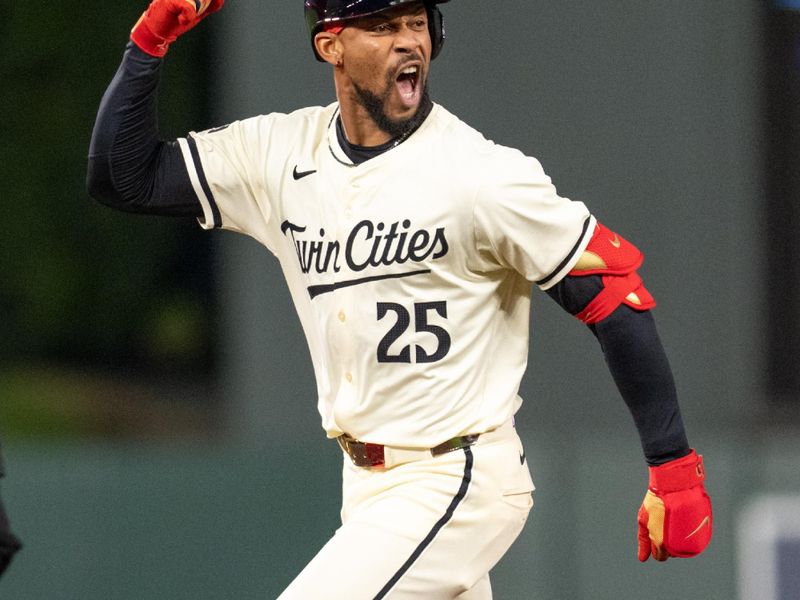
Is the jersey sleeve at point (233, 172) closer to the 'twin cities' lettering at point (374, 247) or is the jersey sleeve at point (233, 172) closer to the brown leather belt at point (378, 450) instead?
the 'twin cities' lettering at point (374, 247)

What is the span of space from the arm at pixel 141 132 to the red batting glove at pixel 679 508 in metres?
1.20

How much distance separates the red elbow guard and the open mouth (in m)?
0.47

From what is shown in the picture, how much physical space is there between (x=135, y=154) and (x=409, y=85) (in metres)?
0.62

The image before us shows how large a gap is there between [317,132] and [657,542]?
1148mm

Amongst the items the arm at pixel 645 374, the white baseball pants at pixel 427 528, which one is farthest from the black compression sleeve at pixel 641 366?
the white baseball pants at pixel 427 528

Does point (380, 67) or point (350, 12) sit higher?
point (350, 12)

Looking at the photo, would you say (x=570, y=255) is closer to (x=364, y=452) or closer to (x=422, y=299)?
(x=422, y=299)

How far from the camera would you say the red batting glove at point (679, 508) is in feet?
9.90

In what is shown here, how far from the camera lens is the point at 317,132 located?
3.23 m

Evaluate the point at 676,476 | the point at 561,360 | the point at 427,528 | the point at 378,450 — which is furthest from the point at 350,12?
the point at 561,360

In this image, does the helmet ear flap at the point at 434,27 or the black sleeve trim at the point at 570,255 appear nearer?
the black sleeve trim at the point at 570,255

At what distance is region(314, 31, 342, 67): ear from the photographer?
10.1ft

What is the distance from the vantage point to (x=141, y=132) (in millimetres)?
3168

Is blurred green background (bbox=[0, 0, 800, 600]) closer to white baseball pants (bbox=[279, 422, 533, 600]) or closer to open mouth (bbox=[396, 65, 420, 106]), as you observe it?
white baseball pants (bbox=[279, 422, 533, 600])
